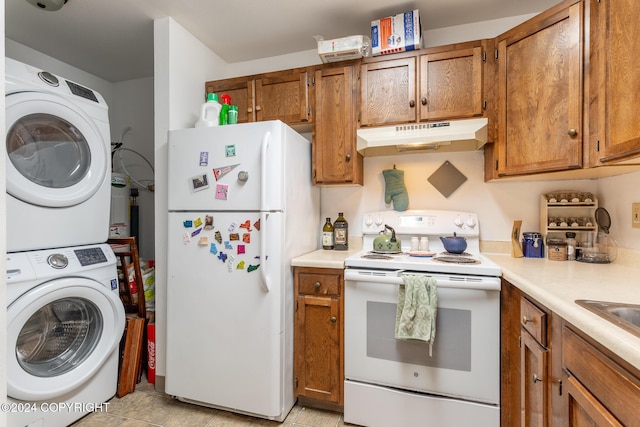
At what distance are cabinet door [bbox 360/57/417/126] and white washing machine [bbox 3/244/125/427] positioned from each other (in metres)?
1.86

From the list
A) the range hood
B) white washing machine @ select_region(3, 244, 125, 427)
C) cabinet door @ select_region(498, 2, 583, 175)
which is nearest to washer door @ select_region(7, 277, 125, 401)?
white washing machine @ select_region(3, 244, 125, 427)

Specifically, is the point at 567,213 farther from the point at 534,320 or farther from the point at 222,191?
the point at 222,191

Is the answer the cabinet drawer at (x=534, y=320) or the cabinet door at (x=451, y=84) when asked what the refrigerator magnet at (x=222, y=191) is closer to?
the cabinet door at (x=451, y=84)

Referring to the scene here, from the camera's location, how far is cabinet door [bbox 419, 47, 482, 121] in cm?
180

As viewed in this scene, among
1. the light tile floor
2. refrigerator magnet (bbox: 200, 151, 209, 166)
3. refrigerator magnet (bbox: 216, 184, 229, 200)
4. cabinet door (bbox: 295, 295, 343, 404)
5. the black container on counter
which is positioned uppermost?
refrigerator magnet (bbox: 200, 151, 209, 166)

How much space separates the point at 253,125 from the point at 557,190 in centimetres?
193

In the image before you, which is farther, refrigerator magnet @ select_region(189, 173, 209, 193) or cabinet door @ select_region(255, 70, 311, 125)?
cabinet door @ select_region(255, 70, 311, 125)

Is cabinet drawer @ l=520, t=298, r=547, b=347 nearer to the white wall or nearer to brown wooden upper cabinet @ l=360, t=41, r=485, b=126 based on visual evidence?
brown wooden upper cabinet @ l=360, t=41, r=485, b=126

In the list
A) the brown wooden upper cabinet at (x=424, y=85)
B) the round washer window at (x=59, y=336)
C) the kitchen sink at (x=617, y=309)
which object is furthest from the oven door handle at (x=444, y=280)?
the round washer window at (x=59, y=336)

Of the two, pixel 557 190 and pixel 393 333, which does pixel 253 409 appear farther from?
pixel 557 190

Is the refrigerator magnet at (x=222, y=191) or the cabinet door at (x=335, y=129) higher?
the cabinet door at (x=335, y=129)

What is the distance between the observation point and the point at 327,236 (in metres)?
2.26

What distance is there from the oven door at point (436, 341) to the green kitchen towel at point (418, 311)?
6cm

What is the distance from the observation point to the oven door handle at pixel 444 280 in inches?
58.1
